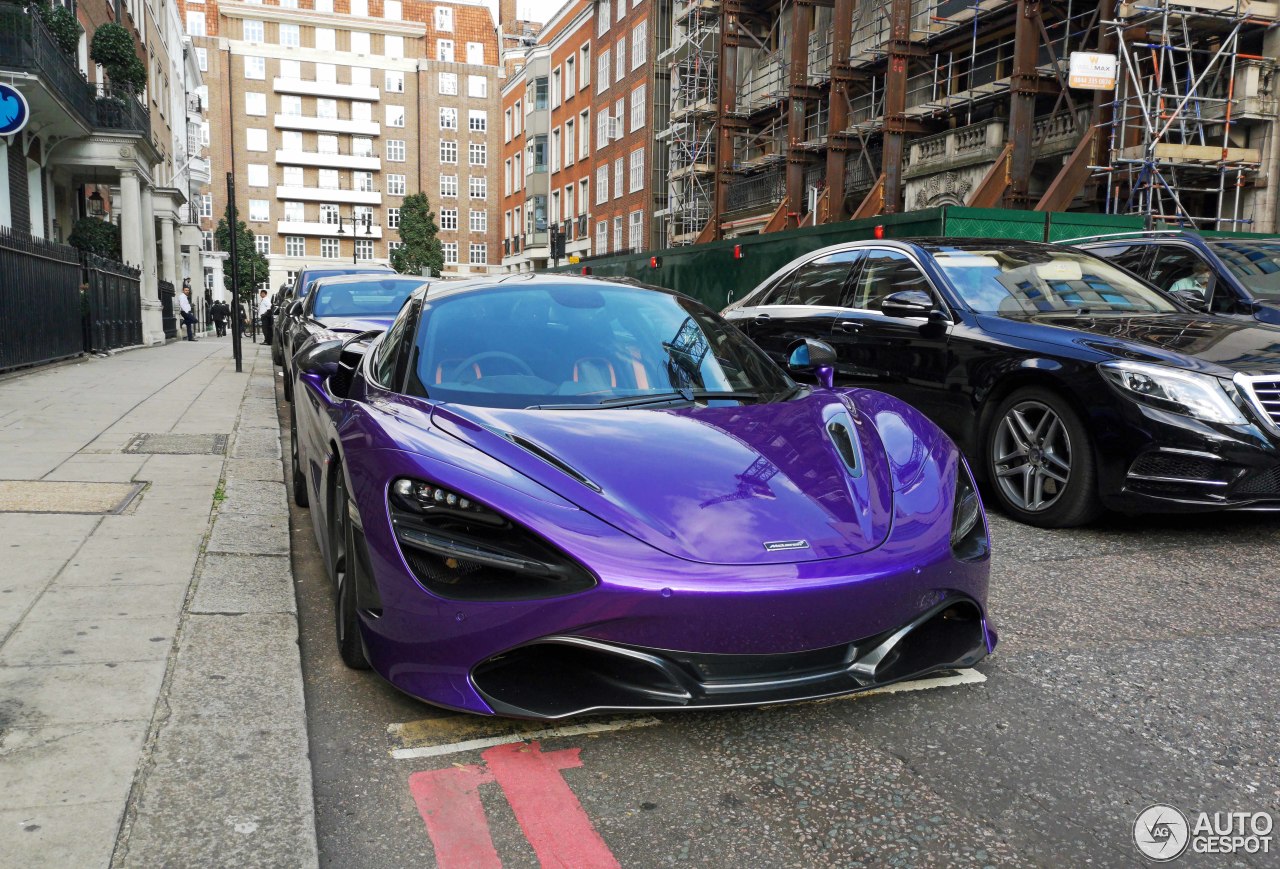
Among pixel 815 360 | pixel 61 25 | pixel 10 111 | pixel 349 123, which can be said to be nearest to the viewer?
pixel 815 360

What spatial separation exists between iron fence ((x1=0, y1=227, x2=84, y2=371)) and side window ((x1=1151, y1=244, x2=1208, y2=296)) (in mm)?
12960

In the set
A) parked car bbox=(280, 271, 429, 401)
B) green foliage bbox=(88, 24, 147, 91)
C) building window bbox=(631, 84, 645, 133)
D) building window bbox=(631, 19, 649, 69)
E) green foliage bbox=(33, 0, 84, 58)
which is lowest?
parked car bbox=(280, 271, 429, 401)

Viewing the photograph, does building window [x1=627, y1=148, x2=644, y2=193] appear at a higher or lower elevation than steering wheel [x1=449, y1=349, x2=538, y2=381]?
higher

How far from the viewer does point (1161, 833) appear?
2.33 meters

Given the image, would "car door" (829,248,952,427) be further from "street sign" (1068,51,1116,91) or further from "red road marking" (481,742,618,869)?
"street sign" (1068,51,1116,91)

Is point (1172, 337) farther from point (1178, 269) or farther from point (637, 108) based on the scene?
point (637, 108)

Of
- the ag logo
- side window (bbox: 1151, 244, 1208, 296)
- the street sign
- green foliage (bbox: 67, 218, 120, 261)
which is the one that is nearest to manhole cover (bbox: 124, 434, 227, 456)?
the ag logo

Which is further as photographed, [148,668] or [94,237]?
[94,237]

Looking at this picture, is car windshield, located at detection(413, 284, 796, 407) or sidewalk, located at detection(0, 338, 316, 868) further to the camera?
car windshield, located at detection(413, 284, 796, 407)

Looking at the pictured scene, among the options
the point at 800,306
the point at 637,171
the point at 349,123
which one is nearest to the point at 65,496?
the point at 800,306

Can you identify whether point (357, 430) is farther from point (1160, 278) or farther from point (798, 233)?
point (798, 233)

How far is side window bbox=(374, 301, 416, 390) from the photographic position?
147 inches

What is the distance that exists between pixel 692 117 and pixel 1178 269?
34.3 meters

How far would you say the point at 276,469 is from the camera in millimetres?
6777
